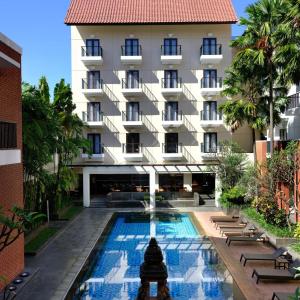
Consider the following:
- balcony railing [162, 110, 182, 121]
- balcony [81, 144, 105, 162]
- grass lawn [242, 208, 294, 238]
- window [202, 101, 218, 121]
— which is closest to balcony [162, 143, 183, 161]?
balcony railing [162, 110, 182, 121]

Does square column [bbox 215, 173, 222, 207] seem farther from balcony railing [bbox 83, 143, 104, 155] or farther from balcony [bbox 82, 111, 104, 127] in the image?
balcony [bbox 82, 111, 104, 127]

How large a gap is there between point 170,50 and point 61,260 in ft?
69.0

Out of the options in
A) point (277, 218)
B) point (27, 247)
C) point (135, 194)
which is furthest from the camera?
point (135, 194)

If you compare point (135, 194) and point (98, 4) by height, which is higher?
point (98, 4)

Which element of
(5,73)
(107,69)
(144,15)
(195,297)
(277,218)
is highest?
(144,15)

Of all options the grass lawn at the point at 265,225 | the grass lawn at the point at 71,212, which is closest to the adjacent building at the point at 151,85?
the grass lawn at the point at 71,212

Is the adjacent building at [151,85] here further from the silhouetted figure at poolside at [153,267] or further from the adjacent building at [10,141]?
the silhouetted figure at poolside at [153,267]

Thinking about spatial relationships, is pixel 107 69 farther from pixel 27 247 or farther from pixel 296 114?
pixel 27 247

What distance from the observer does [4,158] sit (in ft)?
43.4

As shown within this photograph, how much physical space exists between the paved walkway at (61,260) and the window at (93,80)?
11.7 metres

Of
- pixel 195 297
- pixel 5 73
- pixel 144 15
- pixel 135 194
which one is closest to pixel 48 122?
pixel 5 73

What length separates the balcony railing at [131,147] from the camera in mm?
33250

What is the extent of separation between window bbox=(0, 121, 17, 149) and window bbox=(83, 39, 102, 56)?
64.7ft

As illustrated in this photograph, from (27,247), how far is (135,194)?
14802 millimetres
